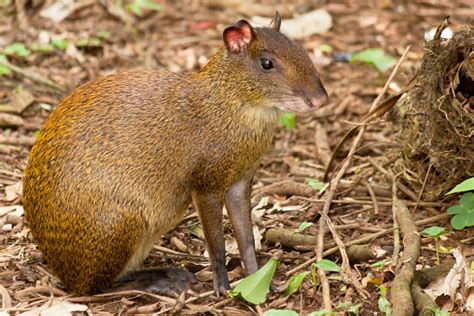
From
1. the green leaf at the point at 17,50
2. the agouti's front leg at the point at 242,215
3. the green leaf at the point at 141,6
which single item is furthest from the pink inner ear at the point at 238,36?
the green leaf at the point at 141,6

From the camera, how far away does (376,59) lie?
9703 mm

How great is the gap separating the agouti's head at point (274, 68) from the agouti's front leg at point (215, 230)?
27.9 inches

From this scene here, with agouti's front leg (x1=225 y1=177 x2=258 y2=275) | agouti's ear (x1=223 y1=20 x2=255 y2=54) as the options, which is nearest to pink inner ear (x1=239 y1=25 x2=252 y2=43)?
agouti's ear (x1=223 y1=20 x2=255 y2=54)

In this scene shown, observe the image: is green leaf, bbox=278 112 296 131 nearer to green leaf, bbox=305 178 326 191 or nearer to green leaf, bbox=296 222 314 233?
green leaf, bbox=305 178 326 191

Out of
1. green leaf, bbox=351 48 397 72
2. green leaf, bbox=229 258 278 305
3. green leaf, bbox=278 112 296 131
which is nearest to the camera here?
green leaf, bbox=229 258 278 305

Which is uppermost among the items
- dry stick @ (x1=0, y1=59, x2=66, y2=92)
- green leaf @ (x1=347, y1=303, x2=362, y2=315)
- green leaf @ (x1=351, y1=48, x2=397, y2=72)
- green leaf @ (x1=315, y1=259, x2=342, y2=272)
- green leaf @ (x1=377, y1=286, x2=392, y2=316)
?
dry stick @ (x1=0, y1=59, x2=66, y2=92)

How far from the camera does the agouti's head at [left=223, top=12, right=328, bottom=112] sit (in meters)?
5.40

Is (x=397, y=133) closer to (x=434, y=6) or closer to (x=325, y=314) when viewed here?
(x=325, y=314)

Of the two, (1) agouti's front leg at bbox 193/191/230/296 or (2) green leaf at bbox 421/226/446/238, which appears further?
(2) green leaf at bbox 421/226/446/238

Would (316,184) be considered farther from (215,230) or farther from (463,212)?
(215,230)

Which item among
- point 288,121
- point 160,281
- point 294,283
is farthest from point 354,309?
point 288,121

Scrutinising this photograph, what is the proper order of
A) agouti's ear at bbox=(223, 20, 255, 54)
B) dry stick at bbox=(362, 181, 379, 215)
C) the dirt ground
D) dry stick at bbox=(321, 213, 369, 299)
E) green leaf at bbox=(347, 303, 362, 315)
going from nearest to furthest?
green leaf at bbox=(347, 303, 362, 315), dry stick at bbox=(321, 213, 369, 299), agouti's ear at bbox=(223, 20, 255, 54), the dirt ground, dry stick at bbox=(362, 181, 379, 215)

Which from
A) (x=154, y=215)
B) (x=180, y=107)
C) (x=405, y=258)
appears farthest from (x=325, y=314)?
(x=180, y=107)

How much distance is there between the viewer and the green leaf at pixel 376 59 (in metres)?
9.59
